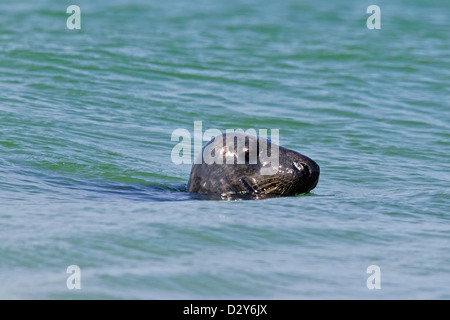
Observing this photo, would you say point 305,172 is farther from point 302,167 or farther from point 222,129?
point 222,129

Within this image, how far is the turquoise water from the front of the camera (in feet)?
21.2

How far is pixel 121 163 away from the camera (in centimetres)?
1029

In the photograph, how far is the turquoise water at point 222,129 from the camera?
6.45 meters

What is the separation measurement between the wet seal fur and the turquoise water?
18 centimetres

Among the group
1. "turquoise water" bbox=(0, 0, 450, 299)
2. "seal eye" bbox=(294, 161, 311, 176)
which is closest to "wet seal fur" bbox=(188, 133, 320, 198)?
"seal eye" bbox=(294, 161, 311, 176)

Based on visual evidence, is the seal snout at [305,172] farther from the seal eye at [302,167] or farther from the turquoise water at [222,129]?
the turquoise water at [222,129]

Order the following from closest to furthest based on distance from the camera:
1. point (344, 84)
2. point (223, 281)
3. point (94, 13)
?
point (223, 281), point (344, 84), point (94, 13)

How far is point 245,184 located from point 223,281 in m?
2.23

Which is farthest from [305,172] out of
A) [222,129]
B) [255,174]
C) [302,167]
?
[222,129]

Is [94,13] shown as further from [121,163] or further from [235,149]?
[235,149]

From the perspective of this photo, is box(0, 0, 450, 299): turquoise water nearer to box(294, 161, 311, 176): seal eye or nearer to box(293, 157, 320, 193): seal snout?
box(293, 157, 320, 193): seal snout

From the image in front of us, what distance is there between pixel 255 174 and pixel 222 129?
446 centimetres

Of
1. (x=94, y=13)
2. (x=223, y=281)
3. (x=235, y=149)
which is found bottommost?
(x=223, y=281)

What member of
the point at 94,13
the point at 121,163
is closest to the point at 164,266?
the point at 121,163
